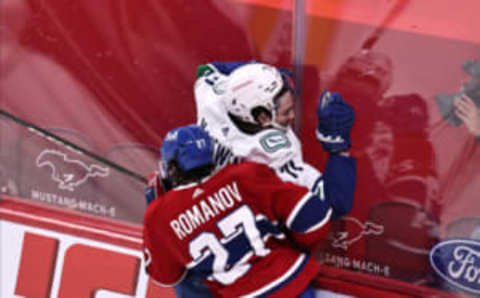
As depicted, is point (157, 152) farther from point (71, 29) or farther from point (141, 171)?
point (71, 29)

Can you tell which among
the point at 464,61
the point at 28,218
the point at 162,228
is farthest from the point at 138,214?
the point at 464,61

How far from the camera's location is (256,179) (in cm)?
204

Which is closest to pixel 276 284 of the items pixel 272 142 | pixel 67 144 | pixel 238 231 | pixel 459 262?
pixel 238 231

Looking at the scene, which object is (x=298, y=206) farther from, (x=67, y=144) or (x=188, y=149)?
(x=67, y=144)

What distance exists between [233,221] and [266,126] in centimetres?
26

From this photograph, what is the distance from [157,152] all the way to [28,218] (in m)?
0.50

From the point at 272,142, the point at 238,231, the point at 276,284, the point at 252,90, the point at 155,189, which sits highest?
the point at 252,90

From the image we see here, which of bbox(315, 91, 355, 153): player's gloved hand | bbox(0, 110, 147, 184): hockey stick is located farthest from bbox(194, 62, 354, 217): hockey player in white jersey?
bbox(0, 110, 147, 184): hockey stick

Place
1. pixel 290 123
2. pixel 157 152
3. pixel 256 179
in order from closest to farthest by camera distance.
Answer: pixel 256 179
pixel 290 123
pixel 157 152

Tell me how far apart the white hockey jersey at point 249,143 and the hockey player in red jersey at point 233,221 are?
57mm

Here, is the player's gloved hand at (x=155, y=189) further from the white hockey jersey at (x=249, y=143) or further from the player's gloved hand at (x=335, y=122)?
the player's gloved hand at (x=335, y=122)

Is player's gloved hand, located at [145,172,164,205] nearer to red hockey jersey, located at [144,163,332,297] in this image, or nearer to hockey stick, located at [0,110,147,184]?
red hockey jersey, located at [144,163,332,297]

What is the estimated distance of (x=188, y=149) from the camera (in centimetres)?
201

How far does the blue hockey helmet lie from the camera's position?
2008mm
